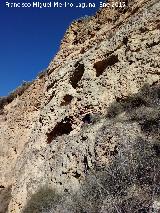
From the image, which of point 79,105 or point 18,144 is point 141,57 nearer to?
point 79,105

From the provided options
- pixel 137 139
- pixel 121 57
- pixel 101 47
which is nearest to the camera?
pixel 137 139

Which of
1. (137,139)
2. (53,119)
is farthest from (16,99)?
(137,139)

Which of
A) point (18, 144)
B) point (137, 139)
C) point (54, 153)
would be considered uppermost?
point (18, 144)

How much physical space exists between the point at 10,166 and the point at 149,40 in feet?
28.9

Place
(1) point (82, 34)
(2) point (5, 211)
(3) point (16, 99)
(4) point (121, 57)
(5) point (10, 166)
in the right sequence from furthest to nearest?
1. (3) point (16, 99)
2. (5) point (10, 166)
3. (1) point (82, 34)
4. (2) point (5, 211)
5. (4) point (121, 57)

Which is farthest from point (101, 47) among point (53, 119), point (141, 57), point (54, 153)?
point (54, 153)

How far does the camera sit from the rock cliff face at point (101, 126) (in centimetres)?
748

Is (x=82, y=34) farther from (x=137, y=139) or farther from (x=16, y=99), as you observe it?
(x=137, y=139)

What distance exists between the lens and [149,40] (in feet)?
34.3

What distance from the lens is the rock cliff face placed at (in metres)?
7.48

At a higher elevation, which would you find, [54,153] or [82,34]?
[82,34]

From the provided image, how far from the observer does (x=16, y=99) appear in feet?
65.9

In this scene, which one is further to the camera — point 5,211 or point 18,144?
point 18,144

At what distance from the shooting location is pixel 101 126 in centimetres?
971
